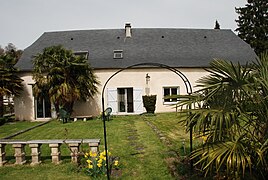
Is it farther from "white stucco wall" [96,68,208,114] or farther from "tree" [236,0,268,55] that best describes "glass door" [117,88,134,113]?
"tree" [236,0,268,55]

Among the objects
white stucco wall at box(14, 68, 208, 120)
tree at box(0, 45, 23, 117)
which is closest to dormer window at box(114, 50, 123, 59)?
white stucco wall at box(14, 68, 208, 120)

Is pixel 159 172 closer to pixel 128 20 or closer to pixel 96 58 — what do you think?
pixel 96 58

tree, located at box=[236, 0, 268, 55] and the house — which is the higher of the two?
tree, located at box=[236, 0, 268, 55]

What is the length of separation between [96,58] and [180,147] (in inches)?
505

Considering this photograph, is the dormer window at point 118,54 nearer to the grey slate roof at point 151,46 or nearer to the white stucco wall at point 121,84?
the grey slate roof at point 151,46

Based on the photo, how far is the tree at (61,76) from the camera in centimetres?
1429

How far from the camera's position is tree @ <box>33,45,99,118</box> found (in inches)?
563

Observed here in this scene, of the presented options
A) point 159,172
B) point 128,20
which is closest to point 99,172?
point 159,172

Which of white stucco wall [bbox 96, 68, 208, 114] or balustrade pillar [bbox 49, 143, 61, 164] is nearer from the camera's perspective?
balustrade pillar [bbox 49, 143, 61, 164]

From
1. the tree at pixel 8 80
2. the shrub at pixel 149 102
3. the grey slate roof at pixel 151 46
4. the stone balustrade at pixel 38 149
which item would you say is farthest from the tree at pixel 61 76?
the stone balustrade at pixel 38 149

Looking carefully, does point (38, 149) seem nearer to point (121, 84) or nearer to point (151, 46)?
point (121, 84)

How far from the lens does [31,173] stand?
5418mm

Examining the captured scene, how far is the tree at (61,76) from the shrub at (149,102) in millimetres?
3688

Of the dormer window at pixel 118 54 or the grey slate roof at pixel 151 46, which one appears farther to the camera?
the dormer window at pixel 118 54
